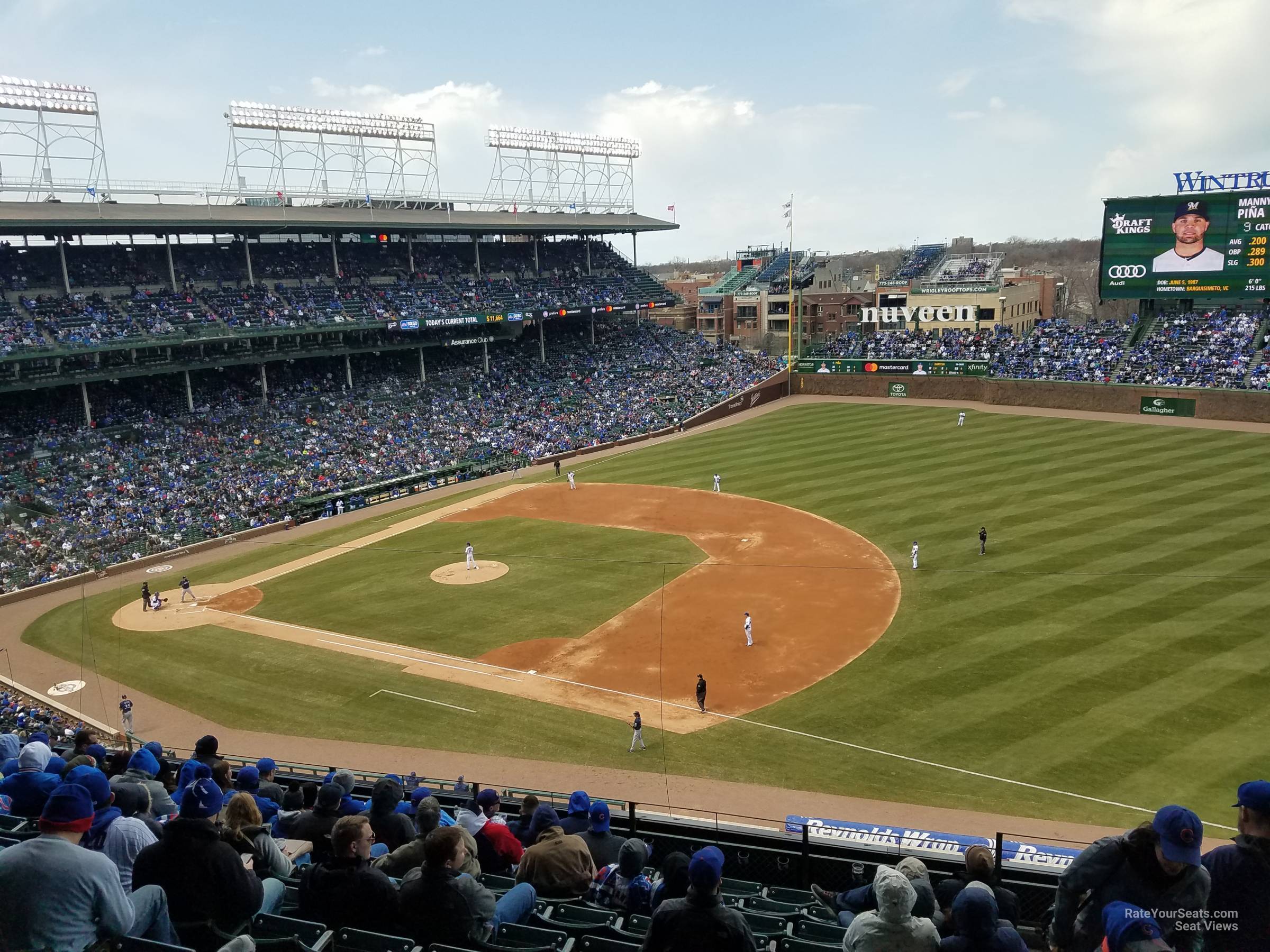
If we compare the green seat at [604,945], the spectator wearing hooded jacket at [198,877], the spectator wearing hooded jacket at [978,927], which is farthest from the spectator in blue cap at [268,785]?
the spectator wearing hooded jacket at [978,927]

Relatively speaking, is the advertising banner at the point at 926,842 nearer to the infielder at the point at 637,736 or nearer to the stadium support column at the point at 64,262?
the infielder at the point at 637,736

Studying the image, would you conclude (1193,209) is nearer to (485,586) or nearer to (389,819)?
(485,586)

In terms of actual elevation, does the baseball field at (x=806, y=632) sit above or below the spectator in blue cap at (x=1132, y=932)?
below

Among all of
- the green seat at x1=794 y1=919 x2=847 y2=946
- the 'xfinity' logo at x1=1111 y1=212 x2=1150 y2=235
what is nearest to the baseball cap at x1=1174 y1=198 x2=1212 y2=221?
the 'xfinity' logo at x1=1111 y1=212 x2=1150 y2=235

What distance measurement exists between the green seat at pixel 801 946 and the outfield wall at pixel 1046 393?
55358mm

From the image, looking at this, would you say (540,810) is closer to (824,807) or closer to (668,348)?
(824,807)

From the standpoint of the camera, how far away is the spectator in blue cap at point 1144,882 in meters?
4.62

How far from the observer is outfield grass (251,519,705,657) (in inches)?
1110

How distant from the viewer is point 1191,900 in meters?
4.70

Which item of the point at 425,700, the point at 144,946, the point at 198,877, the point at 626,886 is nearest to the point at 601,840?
the point at 626,886

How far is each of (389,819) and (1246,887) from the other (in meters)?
6.56

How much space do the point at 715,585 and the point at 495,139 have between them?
4971 centimetres

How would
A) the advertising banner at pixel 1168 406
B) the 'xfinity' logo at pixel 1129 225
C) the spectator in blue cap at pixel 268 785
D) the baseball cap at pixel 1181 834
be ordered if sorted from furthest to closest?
the 'xfinity' logo at pixel 1129 225, the advertising banner at pixel 1168 406, the spectator in blue cap at pixel 268 785, the baseball cap at pixel 1181 834

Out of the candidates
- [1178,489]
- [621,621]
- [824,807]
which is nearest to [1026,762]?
[824,807]
